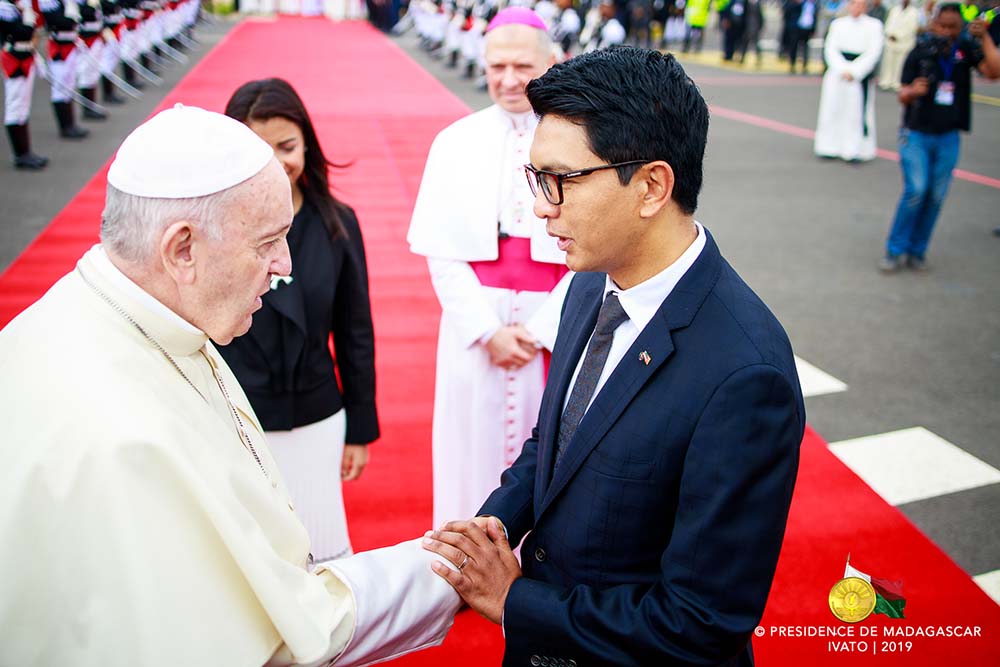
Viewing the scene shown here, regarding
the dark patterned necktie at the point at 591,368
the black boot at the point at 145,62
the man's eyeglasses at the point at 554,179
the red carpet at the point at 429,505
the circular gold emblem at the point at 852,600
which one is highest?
the man's eyeglasses at the point at 554,179

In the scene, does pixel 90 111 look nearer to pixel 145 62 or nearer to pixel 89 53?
pixel 89 53

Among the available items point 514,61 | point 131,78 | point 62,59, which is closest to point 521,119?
point 514,61

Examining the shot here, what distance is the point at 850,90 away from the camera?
1069cm

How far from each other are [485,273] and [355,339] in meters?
0.54

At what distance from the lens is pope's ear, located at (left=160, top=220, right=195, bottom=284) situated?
1.52 metres

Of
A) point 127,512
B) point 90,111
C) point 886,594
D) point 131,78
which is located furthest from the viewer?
point 131,78

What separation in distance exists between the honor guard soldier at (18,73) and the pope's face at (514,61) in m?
8.24

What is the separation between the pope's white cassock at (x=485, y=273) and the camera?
10.1 ft

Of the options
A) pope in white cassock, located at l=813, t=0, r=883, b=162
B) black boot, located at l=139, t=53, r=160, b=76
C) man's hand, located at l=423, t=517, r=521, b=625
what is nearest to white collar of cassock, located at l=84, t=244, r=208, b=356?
man's hand, located at l=423, t=517, r=521, b=625

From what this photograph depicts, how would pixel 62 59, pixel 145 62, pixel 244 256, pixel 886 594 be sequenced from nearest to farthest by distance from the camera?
pixel 244 256, pixel 886 594, pixel 62 59, pixel 145 62

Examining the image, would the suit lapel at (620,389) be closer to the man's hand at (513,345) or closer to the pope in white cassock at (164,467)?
the pope in white cassock at (164,467)

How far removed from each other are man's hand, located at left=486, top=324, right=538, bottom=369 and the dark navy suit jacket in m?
1.25

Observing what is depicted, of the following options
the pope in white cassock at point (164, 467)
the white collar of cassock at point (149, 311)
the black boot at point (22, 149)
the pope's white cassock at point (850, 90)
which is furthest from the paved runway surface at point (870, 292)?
the white collar of cassock at point (149, 311)

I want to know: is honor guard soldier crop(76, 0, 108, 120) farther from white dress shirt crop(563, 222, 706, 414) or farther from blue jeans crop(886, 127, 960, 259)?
white dress shirt crop(563, 222, 706, 414)
